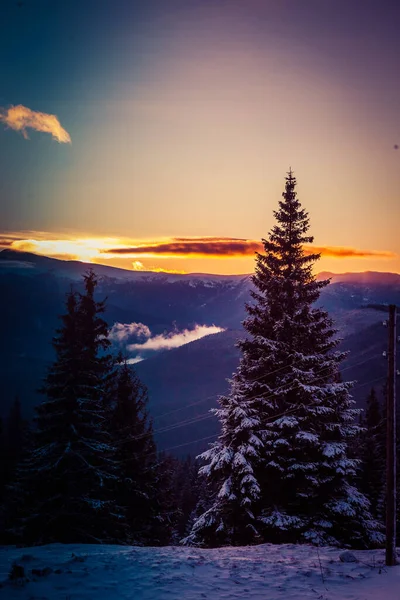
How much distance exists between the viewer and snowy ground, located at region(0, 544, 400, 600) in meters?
10.1

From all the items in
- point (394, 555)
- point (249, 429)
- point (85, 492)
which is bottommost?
point (85, 492)

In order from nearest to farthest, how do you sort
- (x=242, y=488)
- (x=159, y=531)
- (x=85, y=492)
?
(x=242, y=488), (x=85, y=492), (x=159, y=531)

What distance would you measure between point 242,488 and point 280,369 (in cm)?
555

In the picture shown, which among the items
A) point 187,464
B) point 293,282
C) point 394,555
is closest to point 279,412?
point 293,282

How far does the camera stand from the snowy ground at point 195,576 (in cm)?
1015

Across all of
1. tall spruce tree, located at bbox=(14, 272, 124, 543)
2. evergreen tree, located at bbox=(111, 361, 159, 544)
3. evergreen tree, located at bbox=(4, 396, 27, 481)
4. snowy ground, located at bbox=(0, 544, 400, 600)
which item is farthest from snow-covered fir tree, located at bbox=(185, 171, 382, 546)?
evergreen tree, located at bbox=(4, 396, 27, 481)

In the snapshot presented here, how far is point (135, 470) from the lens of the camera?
26016 mm

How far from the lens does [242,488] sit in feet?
61.3

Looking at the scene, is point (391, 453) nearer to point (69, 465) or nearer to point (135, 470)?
point (69, 465)

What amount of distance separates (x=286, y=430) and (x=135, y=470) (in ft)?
33.9

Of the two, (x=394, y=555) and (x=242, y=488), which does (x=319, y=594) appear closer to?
(x=394, y=555)

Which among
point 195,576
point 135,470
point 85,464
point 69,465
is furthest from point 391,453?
point 135,470

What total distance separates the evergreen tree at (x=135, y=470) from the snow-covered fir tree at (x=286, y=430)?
6.11 meters

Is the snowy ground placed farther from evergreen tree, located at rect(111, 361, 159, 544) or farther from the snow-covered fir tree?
evergreen tree, located at rect(111, 361, 159, 544)
